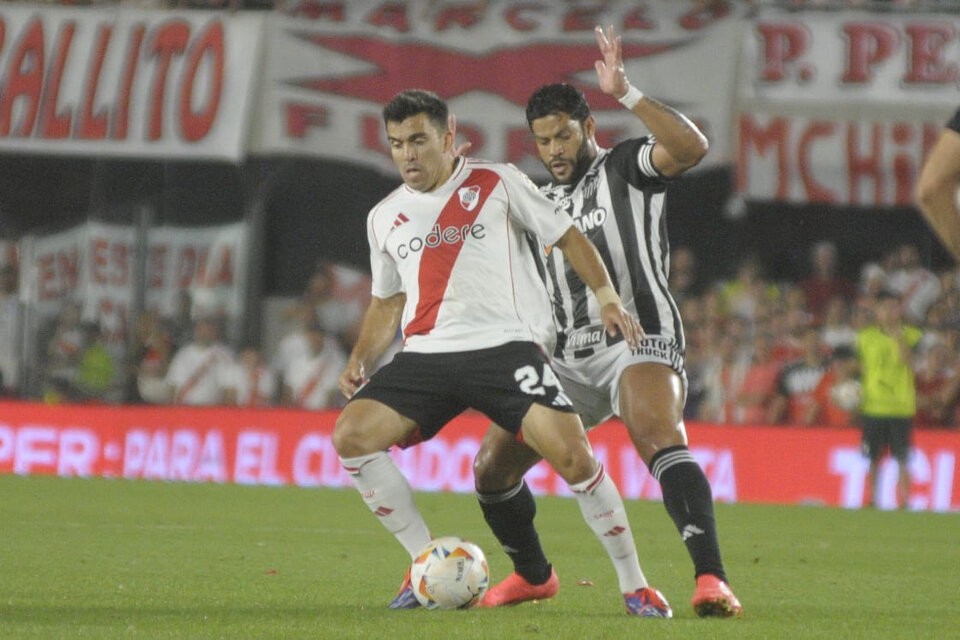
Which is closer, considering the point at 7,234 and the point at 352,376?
the point at 352,376

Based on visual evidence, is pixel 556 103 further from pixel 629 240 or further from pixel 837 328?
pixel 837 328

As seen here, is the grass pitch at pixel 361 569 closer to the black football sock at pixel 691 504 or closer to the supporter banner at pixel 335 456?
the black football sock at pixel 691 504

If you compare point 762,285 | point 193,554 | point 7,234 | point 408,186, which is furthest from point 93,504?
point 7,234

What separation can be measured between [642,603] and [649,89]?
1152cm

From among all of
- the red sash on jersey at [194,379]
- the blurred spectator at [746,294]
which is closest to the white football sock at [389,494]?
the blurred spectator at [746,294]

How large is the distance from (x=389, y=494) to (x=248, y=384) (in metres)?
10.5

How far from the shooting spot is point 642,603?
239 inches

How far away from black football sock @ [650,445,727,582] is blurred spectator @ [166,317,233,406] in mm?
10509

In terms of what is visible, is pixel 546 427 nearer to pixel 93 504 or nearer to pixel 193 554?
pixel 193 554

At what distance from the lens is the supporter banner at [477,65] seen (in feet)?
55.9

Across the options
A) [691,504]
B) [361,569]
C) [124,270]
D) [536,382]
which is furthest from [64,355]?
[691,504]

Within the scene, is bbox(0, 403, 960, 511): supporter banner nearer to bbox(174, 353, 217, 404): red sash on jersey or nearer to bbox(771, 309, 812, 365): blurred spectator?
bbox(174, 353, 217, 404): red sash on jersey

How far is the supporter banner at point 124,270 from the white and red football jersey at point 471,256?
40.6 ft

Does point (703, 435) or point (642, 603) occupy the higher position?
point (642, 603)
